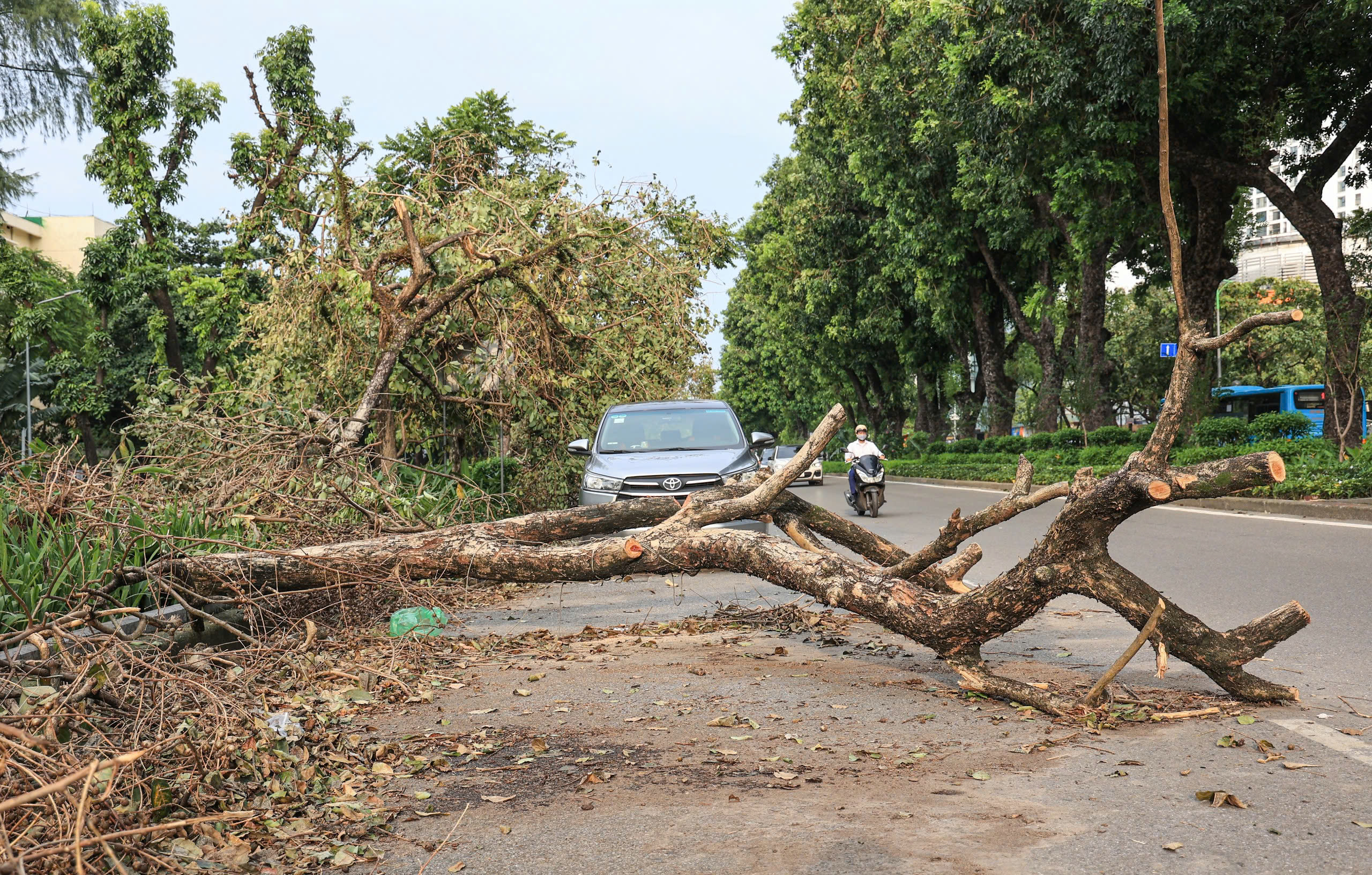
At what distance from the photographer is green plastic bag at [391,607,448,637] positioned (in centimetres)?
741

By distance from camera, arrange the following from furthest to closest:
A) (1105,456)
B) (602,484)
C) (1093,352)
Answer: (1093,352), (1105,456), (602,484)

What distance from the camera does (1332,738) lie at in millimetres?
4672

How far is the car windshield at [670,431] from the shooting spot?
12703 mm

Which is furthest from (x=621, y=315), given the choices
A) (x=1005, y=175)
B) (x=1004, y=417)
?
(x=1004, y=417)

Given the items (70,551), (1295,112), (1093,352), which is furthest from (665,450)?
(1093,352)

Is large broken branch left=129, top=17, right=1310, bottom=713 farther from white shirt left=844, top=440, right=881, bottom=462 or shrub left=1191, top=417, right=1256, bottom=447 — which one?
shrub left=1191, top=417, right=1256, bottom=447

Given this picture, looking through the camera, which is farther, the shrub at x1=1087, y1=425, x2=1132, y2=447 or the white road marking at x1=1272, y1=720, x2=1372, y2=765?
the shrub at x1=1087, y1=425, x2=1132, y2=447

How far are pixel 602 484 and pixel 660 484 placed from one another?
0.63 m

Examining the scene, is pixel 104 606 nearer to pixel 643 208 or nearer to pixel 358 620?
pixel 358 620

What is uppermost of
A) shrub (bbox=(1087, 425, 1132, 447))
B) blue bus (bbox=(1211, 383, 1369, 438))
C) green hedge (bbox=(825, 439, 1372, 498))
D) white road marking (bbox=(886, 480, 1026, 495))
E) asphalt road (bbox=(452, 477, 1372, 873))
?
blue bus (bbox=(1211, 383, 1369, 438))

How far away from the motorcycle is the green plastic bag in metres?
13.0

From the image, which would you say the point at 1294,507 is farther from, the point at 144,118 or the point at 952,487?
the point at 144,118

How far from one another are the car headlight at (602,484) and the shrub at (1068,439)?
18176 mm

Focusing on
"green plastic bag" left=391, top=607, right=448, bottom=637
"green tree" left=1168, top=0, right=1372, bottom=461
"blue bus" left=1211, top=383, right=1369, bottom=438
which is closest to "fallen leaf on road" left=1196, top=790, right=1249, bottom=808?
"green plastic bag" left=391, top=607, right=448, bottom=637
